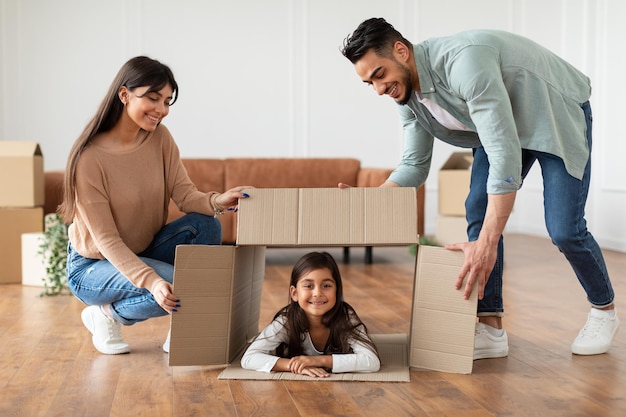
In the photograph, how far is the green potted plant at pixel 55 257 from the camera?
12.7 ft

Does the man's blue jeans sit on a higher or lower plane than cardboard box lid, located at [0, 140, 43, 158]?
lower

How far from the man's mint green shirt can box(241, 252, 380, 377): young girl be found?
0.53m

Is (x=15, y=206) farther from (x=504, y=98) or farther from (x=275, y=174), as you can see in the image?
(x=504, y=98)

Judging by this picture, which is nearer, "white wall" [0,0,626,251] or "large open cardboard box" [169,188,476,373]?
"large open cardboard box" [169,188,476,373]

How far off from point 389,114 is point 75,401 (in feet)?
17.5

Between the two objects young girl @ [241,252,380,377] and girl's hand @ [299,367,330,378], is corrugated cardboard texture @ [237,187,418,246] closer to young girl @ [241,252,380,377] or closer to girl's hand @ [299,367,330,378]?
young girl @ [241,252,380,377]

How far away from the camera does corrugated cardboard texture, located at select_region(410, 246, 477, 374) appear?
2.23 metres

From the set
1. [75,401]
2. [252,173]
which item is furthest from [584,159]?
[252,173]

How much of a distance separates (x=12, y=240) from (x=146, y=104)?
2256 millimetres

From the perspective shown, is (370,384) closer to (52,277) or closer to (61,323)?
(61,323)

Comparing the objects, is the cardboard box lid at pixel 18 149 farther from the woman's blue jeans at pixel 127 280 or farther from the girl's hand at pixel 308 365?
the girl's hand at pixel 308 365

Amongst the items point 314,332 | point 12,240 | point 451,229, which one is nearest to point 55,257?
point 12,240

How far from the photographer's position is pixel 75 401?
2002mm

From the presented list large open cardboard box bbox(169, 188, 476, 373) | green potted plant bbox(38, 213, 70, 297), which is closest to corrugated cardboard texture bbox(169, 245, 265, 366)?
large open cardboard box bbox(169, 188, 476, 373)
